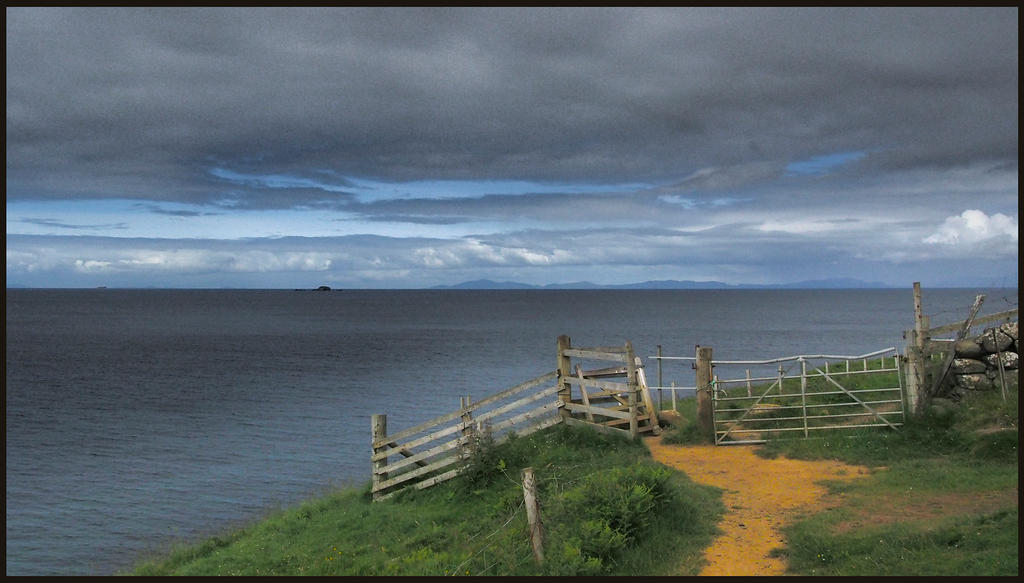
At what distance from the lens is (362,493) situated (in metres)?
19.3

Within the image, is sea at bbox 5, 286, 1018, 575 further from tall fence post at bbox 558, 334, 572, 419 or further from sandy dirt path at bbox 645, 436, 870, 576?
sandy dirt path at bbox 645, 436, 870, 576

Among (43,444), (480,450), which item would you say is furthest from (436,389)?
(480,450)

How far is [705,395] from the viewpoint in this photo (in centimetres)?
1914

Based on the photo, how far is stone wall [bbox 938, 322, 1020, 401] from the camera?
18.0 m

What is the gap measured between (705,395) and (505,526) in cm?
800

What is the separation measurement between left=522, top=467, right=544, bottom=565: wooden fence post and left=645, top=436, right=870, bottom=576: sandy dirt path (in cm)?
251

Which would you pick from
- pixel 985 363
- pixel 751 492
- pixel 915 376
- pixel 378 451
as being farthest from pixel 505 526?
pixel 985 363

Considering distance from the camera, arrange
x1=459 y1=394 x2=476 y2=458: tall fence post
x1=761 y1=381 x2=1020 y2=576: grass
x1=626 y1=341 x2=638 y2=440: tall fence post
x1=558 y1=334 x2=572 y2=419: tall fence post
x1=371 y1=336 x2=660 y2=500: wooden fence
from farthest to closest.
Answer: x1=558 y1=334 x2=572 y2=419: tall fence post < x1=626 y1=341 x2=638 y2=440: tall fence post < x1=371 y1=336 x2=660 y2=500: wooden fence < x1=459 y1=394 x2=476 y2=458: tall fence post < x1=761 y1=381 x2=1020 y2=576: grass

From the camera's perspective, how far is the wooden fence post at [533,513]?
1145 centimetres

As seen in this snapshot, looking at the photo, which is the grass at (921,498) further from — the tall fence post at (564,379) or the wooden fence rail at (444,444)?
the wooden fence rail at (444,444)

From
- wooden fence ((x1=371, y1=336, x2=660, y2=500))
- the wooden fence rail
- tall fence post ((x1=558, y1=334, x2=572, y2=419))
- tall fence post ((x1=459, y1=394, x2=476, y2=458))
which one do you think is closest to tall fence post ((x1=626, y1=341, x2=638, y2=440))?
wooden fence ((x1=371, y1=336, x2=660, y2=500))

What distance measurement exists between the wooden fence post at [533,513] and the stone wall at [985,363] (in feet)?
41.6
